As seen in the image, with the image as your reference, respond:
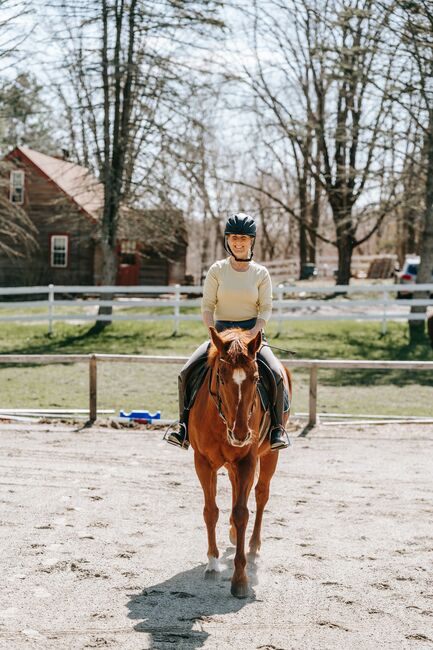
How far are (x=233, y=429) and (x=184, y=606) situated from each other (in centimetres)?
118

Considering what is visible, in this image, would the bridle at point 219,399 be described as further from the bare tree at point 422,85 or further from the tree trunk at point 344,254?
the tree trunk at point 344,254

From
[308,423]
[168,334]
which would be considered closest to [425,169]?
[168,334]

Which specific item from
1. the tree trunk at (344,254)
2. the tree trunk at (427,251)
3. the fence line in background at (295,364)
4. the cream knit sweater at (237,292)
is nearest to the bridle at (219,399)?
the cream knit sweater at (237,292)

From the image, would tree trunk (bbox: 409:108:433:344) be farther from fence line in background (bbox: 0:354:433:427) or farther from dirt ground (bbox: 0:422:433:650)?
dirt ground (bbox: 0:422:433:650)

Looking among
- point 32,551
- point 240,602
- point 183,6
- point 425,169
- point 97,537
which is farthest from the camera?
point 183,6

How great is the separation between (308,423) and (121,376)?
5.74 meters

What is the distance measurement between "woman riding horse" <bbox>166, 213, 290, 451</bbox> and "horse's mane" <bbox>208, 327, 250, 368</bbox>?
263mm

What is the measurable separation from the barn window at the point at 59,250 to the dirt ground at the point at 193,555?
2961 centimetres

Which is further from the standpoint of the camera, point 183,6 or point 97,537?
point 183,6

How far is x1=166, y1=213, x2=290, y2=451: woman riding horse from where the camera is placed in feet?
A: 20.6

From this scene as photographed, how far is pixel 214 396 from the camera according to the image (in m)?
5.82

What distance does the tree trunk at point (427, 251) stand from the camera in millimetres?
22078

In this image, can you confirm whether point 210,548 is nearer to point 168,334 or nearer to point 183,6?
point 168,334

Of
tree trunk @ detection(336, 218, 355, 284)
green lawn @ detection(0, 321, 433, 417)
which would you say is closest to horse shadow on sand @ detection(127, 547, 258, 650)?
green lawn @ detection(0, 321, 433, 417)
